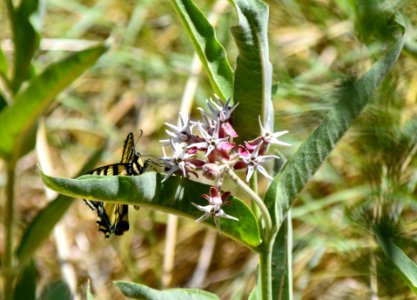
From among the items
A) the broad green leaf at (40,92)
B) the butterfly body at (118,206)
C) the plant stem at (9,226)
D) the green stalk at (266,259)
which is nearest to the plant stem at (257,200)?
the green stalk at (266,259)

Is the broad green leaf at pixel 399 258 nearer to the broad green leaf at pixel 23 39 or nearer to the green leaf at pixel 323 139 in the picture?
the green leaf at pixel 323 139

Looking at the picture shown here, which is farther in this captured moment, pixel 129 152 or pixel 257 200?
pixel 129 152

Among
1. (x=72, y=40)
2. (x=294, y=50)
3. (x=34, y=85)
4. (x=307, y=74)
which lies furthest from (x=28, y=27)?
(x=294, y=50)

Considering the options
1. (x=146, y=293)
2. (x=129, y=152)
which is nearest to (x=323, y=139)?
(x=146, y=293)

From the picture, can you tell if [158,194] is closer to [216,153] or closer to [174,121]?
[216,153]

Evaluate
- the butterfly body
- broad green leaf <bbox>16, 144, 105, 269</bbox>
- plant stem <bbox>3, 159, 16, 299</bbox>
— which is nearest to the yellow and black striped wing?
the butterfly body
